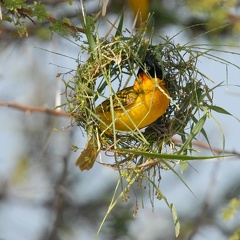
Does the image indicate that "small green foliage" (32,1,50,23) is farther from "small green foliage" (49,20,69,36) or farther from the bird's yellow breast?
the bird's yellow breast

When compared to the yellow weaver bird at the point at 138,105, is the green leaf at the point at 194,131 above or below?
below

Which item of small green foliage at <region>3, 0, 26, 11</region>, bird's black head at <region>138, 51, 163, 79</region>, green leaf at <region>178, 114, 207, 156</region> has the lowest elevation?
green leaf at <region>178, 114, 207, 156</region>

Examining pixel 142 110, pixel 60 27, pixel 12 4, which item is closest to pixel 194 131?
pixel 142 110

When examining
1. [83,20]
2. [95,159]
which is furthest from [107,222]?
[83,20]

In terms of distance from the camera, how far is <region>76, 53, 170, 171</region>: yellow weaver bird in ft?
8.75

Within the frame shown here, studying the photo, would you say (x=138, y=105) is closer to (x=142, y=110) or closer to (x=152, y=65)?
(x=142, y=110)

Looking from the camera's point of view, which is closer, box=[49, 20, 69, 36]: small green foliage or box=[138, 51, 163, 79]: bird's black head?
box=[49, 20, 69, 36]: small green foliage

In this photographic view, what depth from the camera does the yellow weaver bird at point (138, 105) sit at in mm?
2666

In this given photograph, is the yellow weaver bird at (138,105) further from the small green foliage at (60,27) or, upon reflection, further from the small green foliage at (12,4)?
the small green foliage at (12,4)

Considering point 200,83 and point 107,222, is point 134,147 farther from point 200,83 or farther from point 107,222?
point 107,222

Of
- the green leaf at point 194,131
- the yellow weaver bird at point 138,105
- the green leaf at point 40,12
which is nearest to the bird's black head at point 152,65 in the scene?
the yellow weaver bird at point 138,105

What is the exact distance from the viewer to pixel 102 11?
99.0 inches

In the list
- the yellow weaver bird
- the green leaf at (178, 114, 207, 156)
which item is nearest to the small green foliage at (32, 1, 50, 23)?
the yellow weaver bird

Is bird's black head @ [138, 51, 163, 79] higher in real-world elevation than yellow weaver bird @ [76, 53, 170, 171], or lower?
higher
